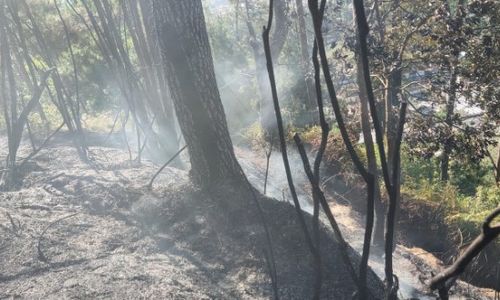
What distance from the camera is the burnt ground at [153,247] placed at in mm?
2977

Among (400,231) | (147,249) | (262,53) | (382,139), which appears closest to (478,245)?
(382,139)

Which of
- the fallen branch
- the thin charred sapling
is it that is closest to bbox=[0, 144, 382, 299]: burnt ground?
the thin charred sapling

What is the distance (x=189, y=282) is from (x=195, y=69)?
1.95 meters

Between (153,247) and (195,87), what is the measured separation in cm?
152

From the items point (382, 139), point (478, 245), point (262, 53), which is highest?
point (262, 53)

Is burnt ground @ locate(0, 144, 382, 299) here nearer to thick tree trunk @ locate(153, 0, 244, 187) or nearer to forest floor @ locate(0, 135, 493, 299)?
forest floor @ locate(0, 135, 493, 299)

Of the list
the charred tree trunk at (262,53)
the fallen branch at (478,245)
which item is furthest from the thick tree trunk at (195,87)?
the charred tree trunk at (262,53)

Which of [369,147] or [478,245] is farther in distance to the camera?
[369,147]

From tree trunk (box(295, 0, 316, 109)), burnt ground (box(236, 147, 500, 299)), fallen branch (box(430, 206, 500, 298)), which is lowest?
burnt ground (box(236, 147, 500, 299))

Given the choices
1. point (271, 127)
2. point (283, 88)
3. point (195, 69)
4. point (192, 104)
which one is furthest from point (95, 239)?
point (283, 88)

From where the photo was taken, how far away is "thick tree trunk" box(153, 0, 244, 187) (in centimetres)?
387

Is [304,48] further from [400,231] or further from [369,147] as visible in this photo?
[369,147]

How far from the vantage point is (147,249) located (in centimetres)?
365

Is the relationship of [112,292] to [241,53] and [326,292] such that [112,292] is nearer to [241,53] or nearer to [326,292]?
[326,292]
